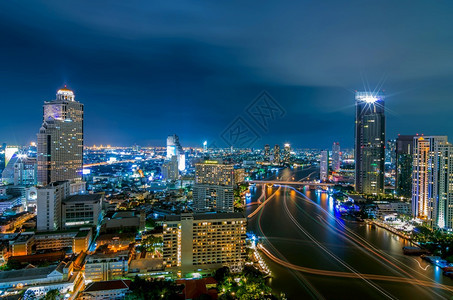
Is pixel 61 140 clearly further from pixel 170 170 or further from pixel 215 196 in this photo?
pixel 170 170

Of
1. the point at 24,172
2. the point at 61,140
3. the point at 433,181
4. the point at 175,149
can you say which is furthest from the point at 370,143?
the point at 24,172

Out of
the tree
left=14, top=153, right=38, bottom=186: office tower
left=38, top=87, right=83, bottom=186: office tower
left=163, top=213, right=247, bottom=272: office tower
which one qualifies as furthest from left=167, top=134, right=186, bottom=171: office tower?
the tree

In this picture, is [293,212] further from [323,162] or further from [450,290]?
[323,162]

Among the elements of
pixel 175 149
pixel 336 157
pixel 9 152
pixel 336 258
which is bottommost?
pixel 336 258

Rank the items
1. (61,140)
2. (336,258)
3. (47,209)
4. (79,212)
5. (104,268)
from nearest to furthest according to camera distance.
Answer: (104,268), (336,258), (47,209), (79,212), (61,140)

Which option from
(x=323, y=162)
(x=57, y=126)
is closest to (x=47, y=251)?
(x=57, y=126)

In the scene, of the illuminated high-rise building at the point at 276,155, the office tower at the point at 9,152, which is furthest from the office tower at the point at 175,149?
the illuminated high-rise building at the point at 276,155

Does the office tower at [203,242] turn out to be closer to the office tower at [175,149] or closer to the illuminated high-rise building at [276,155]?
the office tower at [175,149]
